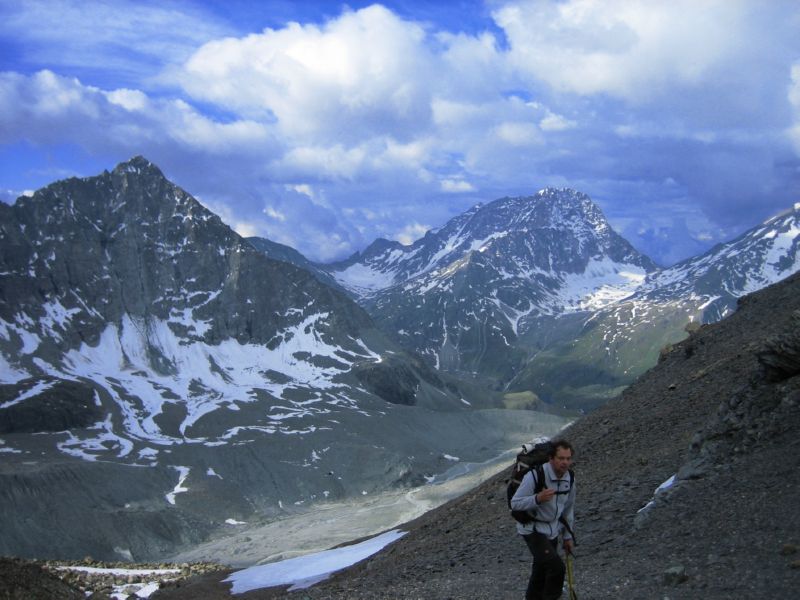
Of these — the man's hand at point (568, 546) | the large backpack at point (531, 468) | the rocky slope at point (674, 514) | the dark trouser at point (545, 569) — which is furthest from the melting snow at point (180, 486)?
the large backpack at point (531, 468)

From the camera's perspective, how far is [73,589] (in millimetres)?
37469

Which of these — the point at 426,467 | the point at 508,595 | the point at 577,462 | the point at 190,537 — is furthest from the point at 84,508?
the point at 508,595

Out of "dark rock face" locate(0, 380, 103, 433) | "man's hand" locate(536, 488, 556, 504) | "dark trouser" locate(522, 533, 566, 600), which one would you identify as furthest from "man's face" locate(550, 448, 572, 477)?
"dark rock face" locate(0, 380, 103, 433)

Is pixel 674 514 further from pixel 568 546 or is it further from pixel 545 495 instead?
pixel 545 495

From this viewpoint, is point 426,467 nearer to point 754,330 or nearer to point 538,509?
point 754,330

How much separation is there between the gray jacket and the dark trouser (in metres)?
0.18

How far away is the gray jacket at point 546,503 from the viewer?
45.6 feet

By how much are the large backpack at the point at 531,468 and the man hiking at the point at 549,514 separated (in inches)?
0.9

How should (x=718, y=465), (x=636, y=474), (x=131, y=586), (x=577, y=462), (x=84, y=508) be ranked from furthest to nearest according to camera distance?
(x=84, y=508)
(x=131, y=586)
(x=577, y=462)
(x=636, y=474)
(x=718, y=465)

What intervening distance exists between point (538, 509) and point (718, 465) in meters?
9.78

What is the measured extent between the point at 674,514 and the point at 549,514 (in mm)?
7437

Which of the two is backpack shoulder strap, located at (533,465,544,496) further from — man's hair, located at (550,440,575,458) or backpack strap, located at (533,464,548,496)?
man's hair, located at (550,440,575,458)

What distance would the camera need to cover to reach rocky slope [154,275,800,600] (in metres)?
15.6

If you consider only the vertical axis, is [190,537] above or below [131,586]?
below
